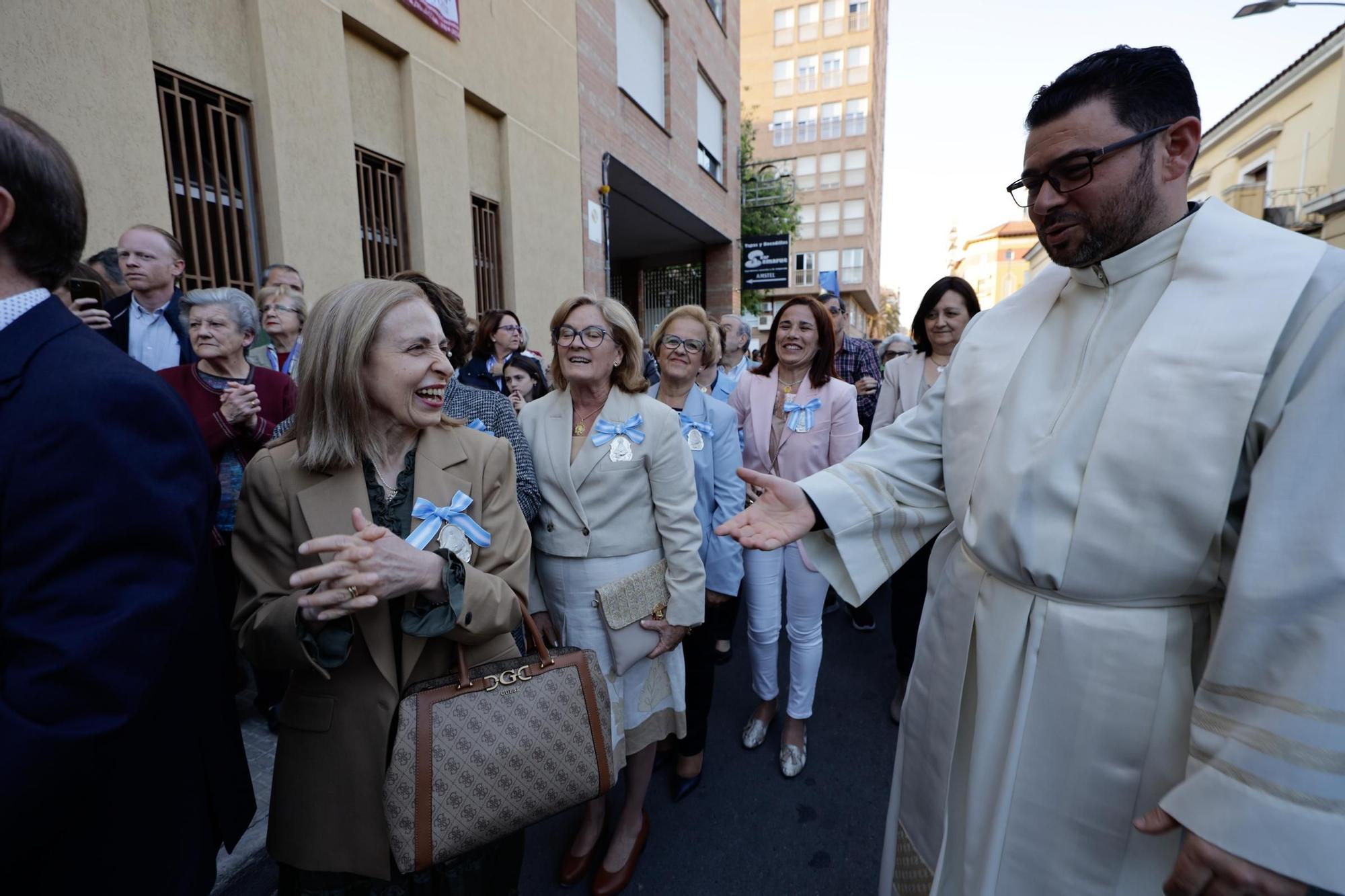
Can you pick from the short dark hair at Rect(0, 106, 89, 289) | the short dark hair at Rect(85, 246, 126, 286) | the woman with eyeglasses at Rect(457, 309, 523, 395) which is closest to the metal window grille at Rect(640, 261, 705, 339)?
the woman with eyeglasses at Rect(457, 309, 523, 395)

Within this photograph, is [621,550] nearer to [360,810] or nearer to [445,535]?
[445,535]

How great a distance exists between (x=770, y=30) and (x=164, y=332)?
47.3 m

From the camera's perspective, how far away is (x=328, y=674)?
142 cm

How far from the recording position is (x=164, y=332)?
3.26m

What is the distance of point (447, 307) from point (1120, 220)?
7.79 ft

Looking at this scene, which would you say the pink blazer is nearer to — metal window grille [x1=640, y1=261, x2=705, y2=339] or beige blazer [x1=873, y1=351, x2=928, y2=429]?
beige blazer [x1=873, y1=351, x2=928, y2=429]

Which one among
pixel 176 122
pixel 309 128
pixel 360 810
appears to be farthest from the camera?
pixel 309 128

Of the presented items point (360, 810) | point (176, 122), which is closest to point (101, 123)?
point (176, 122)

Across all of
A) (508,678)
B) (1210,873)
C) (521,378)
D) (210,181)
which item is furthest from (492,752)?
(210,181)

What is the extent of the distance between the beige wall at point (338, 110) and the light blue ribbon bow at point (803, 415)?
4404 millimetres

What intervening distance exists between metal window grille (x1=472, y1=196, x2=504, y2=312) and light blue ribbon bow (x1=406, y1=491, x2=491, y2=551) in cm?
652

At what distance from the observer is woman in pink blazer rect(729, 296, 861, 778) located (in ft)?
9.78

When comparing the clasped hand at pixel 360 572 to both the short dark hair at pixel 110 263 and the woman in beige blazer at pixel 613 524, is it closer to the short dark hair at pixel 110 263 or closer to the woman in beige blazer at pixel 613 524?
the woman in beige blazer at pixel 613 524

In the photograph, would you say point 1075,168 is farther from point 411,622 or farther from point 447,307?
point 447,307
